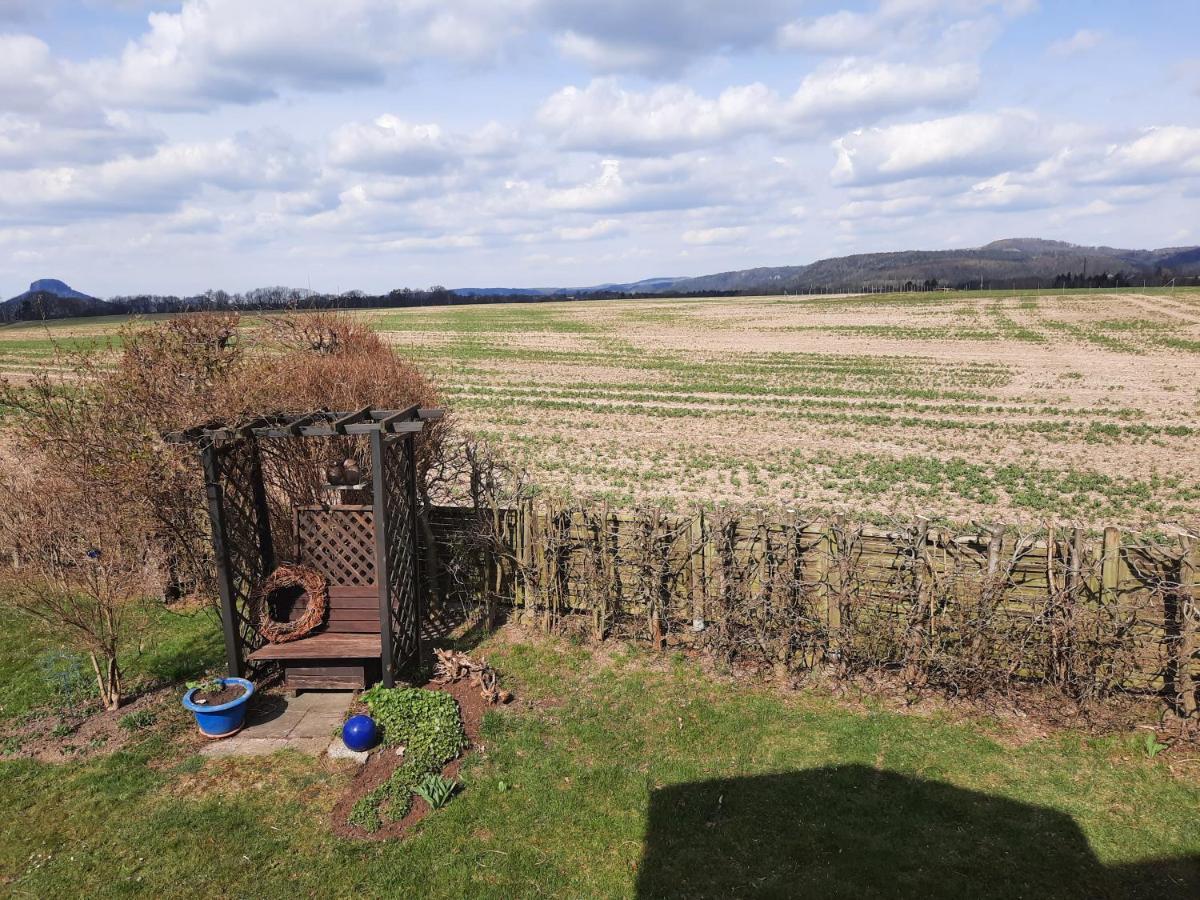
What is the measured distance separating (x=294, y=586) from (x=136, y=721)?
2.01 metres

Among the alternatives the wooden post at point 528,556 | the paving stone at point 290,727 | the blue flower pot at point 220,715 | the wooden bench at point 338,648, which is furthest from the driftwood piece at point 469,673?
the blue flower pot at point 220,715

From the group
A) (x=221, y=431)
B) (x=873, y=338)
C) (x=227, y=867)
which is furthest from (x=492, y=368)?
(x=227, y=867)

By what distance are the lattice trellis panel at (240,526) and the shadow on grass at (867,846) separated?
516cm

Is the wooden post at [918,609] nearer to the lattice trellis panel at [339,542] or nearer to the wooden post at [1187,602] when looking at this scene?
the wooden post at [1187,602]

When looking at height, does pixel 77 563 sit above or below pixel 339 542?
above

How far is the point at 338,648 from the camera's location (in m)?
8.06

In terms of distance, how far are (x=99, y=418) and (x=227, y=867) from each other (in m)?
6.33

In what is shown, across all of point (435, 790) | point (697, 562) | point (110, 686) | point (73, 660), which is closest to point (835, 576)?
point (697, 562)

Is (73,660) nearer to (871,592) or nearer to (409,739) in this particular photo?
(409,739)

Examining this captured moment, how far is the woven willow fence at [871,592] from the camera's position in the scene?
22.4 feet

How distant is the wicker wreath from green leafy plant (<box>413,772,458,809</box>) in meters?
2.66

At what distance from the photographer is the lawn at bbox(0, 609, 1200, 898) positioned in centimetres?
539

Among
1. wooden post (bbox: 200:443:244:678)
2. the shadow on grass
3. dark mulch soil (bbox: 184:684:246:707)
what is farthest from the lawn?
wooden post (bbox: 200:443:244:678)

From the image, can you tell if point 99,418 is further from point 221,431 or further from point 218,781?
point 218,781
